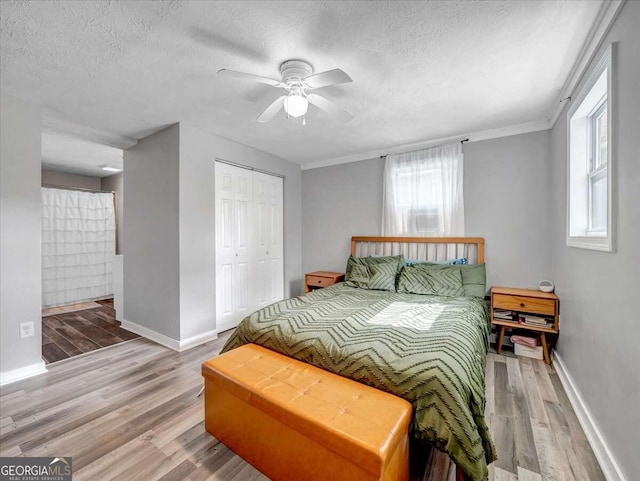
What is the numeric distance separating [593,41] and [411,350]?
2121 millimetres

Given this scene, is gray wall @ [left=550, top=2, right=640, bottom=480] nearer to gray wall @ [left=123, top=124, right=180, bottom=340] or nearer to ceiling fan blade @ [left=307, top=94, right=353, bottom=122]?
ceiling fan blade @ [left=307, top=94, right=353, bottom=122]

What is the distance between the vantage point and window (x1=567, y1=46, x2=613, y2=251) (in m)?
1.98

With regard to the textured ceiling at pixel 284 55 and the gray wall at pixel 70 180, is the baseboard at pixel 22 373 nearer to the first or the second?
the textured ceiling at pixel 284 55

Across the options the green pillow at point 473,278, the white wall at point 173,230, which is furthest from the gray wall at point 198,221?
the green pillow at point 473,278

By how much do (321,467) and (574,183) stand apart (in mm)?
2723

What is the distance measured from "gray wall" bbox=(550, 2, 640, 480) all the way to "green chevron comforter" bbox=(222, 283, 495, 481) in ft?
1.94

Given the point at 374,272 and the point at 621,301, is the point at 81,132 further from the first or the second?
the point at 621,301

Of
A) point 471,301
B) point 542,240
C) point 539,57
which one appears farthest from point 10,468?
point 542,240

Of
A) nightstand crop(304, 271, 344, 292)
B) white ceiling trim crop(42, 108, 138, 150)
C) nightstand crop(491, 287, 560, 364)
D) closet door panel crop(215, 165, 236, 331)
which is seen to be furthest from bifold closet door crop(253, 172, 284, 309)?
nightstand crop(491, 287, 560, 364)

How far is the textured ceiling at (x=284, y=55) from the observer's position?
1494 millimetres

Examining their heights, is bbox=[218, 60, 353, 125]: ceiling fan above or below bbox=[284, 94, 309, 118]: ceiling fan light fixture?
above

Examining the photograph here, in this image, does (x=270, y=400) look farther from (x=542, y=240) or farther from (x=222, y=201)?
(x=542, y=240)

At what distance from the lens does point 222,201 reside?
3541 millimetres

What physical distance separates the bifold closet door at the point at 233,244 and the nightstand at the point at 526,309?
3.01m
